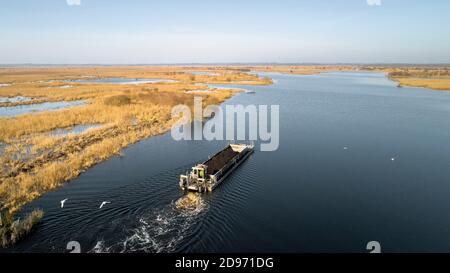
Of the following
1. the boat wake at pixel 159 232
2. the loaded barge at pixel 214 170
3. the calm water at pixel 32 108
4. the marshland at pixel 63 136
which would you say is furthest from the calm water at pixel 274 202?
the calm water at pixel 32 108

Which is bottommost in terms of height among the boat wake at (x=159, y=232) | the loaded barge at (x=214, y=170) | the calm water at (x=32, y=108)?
the boat wake at (x=159, y=232)

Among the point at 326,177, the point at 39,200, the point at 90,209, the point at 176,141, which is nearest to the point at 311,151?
the point at 326,177

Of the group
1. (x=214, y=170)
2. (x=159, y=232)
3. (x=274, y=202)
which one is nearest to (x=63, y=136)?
(x=214, y=170)

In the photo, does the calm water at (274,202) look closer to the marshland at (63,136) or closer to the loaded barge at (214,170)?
the loaded barge at (214,170)

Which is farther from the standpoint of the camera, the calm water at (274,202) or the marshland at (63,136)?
the marshland at (63,136)

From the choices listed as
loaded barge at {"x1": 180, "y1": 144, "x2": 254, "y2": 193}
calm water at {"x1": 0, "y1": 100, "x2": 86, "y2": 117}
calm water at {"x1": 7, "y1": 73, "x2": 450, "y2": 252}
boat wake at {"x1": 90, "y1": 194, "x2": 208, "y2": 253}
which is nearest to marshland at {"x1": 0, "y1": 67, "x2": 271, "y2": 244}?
calm water at {"x1": 0, "y1": 100, "x2": 86, "y2": 117}

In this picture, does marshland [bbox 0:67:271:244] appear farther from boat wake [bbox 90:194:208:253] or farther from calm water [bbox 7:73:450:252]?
boat wake [bbox 90:194:208:253]
